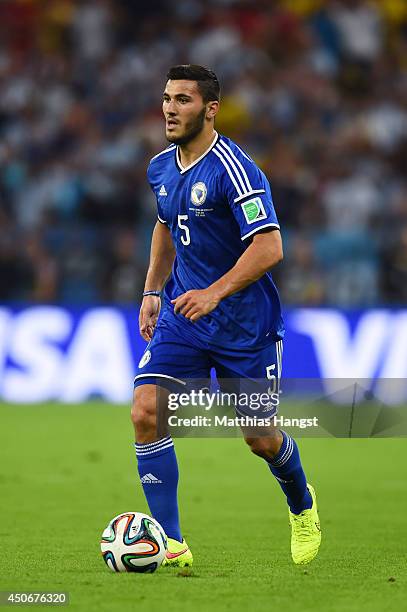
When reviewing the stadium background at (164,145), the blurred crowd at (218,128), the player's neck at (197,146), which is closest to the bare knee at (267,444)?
the player's neck at (197,146)

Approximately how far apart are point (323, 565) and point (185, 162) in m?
2.10

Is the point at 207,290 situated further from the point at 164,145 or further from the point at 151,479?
the point at 164,145

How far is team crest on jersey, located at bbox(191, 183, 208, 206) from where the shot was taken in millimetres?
6320

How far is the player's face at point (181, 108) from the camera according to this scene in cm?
635

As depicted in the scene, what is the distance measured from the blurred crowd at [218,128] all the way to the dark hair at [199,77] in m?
8.54

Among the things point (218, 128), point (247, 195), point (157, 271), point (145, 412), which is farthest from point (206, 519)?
point (218, 128)

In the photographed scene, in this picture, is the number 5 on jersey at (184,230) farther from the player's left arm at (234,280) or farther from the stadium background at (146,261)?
the stadium background at (146,261)

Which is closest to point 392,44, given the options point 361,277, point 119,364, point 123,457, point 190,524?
point 361,277

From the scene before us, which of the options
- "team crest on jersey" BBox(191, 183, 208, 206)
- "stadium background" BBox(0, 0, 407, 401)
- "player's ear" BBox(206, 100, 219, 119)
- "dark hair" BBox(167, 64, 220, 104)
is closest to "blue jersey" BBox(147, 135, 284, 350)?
"team crest on jersey" BBox(191, 183, 208, 206)

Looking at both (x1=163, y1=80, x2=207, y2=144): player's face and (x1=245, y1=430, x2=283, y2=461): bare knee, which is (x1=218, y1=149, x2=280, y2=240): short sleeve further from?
(x1=245, y1=430, x2=283, y2=461): bare knee

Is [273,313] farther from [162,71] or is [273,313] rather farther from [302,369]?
[162,71]

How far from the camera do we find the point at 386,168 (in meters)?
17.4

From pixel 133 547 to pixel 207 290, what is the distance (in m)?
1.23

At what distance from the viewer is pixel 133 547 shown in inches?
231
